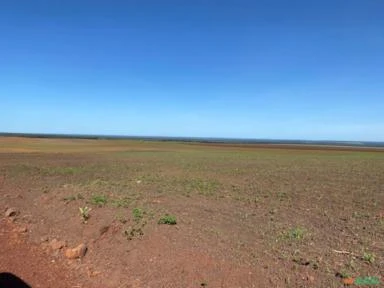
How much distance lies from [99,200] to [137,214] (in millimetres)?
2277

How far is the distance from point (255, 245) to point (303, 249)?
0.90 m

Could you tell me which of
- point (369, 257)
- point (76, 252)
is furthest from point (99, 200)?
point (369, 257)

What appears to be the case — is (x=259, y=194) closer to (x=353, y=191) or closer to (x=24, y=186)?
(x=353, y=191)

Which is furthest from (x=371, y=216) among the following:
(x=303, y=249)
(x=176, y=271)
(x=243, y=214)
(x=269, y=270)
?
(x=176, y=271)

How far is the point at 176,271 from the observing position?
→ 21.1 ft

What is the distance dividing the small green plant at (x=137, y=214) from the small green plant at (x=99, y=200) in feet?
4.70

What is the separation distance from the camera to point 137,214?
9.57 meters

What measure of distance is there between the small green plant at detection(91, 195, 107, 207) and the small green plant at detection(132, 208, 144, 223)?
143 centimetres

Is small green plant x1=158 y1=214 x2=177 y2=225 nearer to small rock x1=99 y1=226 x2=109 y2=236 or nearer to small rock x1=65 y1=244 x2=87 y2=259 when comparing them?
small rock x1=99 y1=226 x2=109 y2=236

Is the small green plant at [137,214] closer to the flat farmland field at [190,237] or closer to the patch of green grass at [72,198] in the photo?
the flat farmland field at [190,237]

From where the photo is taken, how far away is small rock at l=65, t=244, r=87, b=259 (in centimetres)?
748

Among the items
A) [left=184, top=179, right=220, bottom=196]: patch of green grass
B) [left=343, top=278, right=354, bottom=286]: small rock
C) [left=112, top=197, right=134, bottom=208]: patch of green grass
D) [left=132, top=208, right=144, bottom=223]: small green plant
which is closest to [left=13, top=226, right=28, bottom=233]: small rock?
[left=112, top=197, right=134, bottom=208]: patch of green grass

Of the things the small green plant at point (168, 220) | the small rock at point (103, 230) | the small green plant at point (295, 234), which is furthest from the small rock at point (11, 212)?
the small green plant at point (295, 234)

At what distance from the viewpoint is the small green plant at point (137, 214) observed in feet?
30.0
